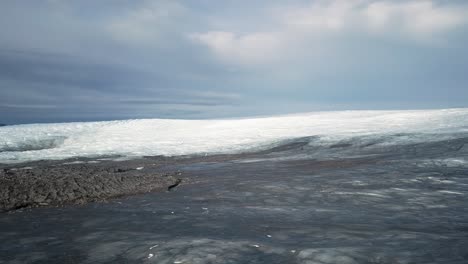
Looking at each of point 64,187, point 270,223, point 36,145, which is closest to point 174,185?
point 64,187

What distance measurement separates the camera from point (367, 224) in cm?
349

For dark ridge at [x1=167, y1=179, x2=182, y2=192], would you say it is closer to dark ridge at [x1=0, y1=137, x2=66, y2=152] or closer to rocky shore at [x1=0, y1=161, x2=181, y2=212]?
rocky shore at [x1=0, y1=161, x2=181, y2=212]

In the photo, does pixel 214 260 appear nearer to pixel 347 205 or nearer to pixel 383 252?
pixel 383 252

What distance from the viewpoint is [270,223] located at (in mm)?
3633

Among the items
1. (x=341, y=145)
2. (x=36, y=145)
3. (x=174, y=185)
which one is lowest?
(x=174, y=185)

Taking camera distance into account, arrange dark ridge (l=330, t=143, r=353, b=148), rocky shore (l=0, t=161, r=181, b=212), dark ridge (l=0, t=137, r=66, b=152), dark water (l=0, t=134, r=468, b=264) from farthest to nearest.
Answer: dark ridge (l=0, t=137, r=66, b=152) < dark ridge (l=330, t=143, r=353, b=148) < rocky shore (l=0, t=161, r=181, b=212) < dark water (l=0, t=134, r=468, b=264)

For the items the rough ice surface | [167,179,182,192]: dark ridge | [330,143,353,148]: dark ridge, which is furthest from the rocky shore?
[330,143,353,148]: dark ridge

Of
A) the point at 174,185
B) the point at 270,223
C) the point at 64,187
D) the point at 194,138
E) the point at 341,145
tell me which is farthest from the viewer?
the point at 194,138

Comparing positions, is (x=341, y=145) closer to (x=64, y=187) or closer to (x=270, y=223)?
(x=64, y=187)

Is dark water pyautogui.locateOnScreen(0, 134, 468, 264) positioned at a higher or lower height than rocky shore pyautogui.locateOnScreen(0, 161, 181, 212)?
lower

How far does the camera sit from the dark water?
2689 millimetres

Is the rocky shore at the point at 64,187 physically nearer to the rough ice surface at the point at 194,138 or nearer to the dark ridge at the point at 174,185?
the dark ridge at the point at 174,185

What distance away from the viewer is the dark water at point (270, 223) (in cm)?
269

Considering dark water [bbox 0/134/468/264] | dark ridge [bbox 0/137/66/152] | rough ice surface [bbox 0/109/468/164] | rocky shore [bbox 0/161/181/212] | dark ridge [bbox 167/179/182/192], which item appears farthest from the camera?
dark ridge [bbox 0/137/66/152]
